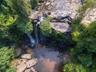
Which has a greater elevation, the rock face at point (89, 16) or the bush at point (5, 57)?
the rock face at point (89, 16)

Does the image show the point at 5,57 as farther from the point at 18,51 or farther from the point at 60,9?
the point at 60,9

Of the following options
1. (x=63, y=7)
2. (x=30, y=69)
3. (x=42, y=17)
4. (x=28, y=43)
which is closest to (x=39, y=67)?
(x=30, y=69)

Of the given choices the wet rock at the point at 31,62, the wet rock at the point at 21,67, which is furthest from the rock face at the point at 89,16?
the wet rock at the point at 21,67

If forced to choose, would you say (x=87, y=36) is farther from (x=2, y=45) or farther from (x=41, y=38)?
(x=2, y=45)

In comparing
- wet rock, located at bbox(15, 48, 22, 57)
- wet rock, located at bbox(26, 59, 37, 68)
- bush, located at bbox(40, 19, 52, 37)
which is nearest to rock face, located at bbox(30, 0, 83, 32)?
bush, located at bbox(40, 19, 52, 37)

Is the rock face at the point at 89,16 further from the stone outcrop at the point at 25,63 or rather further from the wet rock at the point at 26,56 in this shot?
the wet rock at the point at 26,56

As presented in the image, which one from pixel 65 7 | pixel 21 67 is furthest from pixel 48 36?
pixel 21 67

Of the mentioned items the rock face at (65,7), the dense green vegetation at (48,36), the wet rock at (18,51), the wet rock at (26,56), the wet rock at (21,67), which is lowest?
the wet rock at (21,67)
